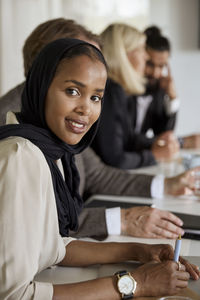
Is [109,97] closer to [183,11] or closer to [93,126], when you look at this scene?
[93,126]

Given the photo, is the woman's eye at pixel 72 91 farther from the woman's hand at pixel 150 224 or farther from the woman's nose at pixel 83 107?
the woman's hand at pixel 150 224

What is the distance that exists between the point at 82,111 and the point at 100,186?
87cm

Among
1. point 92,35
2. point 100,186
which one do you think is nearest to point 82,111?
point 92,35

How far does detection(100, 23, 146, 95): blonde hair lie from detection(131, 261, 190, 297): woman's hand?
1614mm

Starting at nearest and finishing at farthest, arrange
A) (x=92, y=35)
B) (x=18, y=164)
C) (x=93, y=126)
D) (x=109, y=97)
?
(x=18, y=164), (x=93, y=126), (x=92, y=35), (x=109, y=97)

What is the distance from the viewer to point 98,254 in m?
1.09

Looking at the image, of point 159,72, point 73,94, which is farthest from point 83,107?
point 159,72

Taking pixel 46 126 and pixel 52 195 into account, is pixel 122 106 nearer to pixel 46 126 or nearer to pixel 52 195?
pixel 46 126

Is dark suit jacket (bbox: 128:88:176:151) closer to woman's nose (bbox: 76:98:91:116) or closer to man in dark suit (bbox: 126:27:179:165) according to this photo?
man in dark suit (bbox: 126:27:179:165)

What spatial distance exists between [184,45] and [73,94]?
3.86m

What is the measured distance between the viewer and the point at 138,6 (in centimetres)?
468

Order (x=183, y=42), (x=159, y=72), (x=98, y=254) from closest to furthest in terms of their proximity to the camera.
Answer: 1. (x=98, y=254)
2. (x=159, y=72)
3. (x=183, y=42)

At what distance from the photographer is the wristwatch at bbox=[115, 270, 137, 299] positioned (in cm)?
90

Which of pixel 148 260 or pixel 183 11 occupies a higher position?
pixel 183 11
